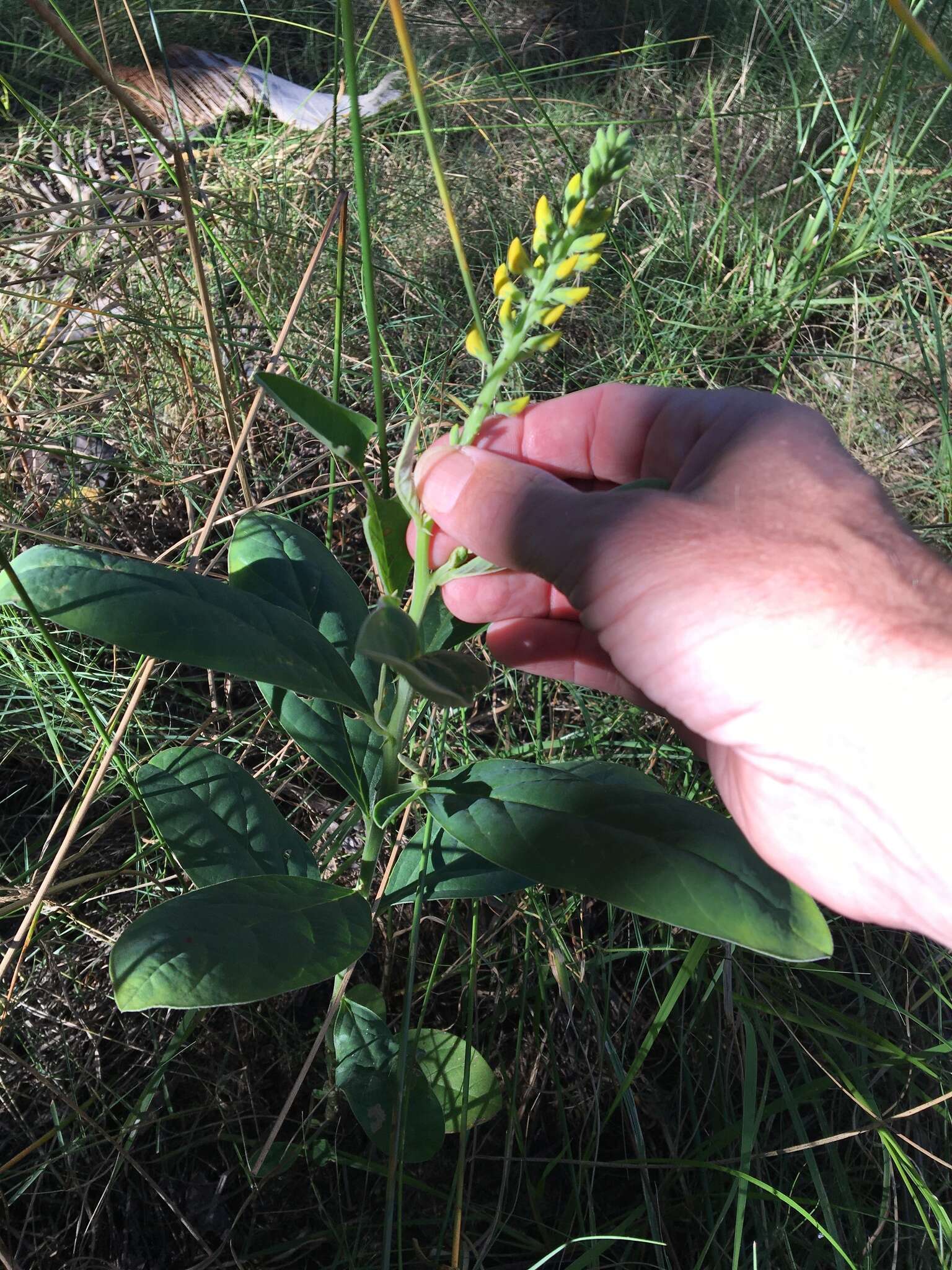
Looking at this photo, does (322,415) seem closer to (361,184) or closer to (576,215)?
(361,184)

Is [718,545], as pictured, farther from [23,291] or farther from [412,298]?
[23,291]

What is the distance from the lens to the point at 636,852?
133 centimetres

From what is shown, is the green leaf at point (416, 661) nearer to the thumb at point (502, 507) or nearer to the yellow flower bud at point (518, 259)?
the thumb at point (502, 507)

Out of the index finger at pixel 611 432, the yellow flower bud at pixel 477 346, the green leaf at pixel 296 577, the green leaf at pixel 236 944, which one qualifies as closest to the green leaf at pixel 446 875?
the green leaf at pixel 236 944

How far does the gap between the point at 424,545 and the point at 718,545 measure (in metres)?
0.40

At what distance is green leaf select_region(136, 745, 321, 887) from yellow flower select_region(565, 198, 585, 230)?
3.55 ft

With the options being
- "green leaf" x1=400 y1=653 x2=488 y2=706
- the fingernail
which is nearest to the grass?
"green leaf" x1=400 y1=653 x2=488 y2=706

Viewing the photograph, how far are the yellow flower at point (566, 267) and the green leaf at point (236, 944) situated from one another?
2.96ft

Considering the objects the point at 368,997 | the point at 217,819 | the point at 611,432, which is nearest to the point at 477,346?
the point at 611,432

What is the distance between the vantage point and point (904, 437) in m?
2.71

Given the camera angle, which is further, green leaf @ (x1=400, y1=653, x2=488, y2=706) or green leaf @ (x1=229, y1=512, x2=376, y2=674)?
green leaf @ (x1=229, y1=512, x2=376, y2=674)

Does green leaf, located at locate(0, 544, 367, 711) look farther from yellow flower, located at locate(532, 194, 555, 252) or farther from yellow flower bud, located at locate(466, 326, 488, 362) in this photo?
yellow flower, located at locate(532, 194, 555, 252)

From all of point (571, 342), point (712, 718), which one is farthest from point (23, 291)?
point (712, 718)

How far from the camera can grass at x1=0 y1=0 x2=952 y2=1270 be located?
1.62m
